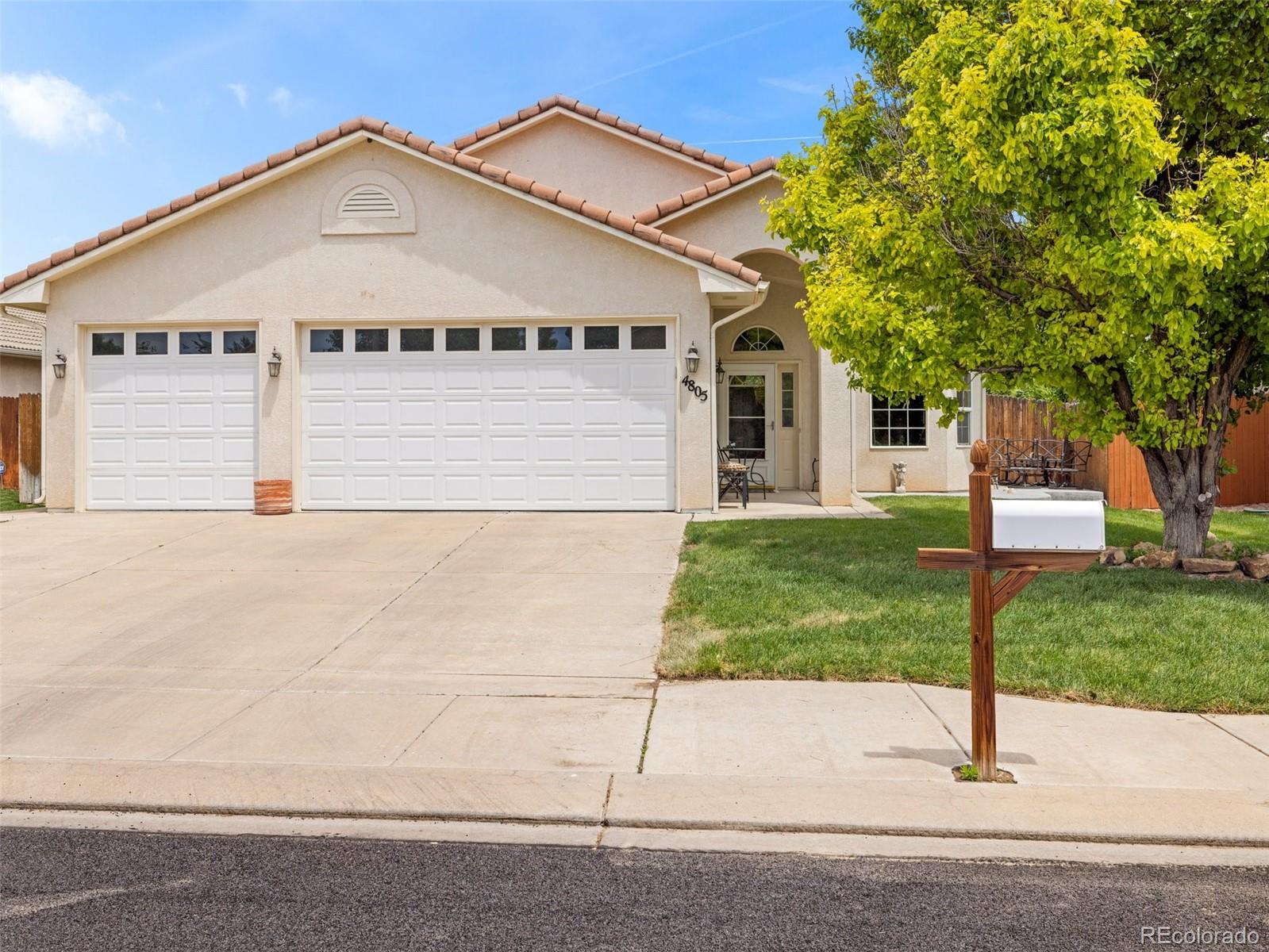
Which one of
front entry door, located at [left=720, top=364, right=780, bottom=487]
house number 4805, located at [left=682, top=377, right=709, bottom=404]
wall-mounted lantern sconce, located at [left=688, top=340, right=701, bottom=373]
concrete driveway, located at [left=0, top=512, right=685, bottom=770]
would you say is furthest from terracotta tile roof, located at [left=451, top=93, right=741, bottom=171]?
concrete driveway, located at [left=0, top=512, right=685, bottom=770]

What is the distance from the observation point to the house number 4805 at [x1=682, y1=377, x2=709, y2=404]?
1330 cm

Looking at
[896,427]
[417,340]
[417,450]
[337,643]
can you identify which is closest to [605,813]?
[337,643]

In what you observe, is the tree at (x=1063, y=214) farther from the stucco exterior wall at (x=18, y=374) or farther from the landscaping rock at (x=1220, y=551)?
the stucco exterior wall at (x=18, y=374)

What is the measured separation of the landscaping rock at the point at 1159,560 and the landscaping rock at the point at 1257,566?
0.59 meters

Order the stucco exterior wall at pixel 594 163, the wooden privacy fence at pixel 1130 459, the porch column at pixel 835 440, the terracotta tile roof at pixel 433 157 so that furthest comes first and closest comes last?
the stucco exterior wall at pixel 594 163, the wooden privacy fence at pixel 1130 459, the porch column at pixel 835 440, the terracotta tile roof at pixel 433 157

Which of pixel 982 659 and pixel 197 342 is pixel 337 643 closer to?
pixel 982 659

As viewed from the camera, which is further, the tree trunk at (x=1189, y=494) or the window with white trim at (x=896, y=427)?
the window with white trim at (x=896, y=427)

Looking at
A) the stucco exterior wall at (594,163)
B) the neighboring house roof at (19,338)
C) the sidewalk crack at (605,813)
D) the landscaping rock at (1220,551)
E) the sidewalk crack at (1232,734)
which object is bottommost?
the sidewalk crack at (605,813)

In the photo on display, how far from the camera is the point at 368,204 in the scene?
13.6m

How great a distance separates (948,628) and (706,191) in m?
9.31

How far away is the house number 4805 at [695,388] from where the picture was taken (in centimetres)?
1330

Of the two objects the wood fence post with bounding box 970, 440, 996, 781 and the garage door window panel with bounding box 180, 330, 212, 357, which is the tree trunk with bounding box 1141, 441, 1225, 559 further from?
the garage door window panel with bounding box 180, 330, 212, 357

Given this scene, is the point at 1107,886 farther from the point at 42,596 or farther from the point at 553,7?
the point at 553,7

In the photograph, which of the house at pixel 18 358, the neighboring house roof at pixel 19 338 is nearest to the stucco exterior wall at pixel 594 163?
the neighboring house roof at pixel 19 338
